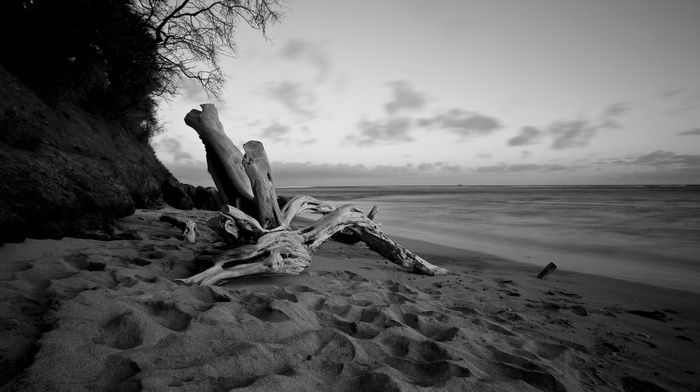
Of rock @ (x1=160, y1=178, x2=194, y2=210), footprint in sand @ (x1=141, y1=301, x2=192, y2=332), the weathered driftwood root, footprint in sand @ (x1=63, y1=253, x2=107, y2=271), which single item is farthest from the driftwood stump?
rock @ (x1=160, y1=178, x2=194, y2=210)

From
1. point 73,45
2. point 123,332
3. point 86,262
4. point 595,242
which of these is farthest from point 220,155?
point 595,242

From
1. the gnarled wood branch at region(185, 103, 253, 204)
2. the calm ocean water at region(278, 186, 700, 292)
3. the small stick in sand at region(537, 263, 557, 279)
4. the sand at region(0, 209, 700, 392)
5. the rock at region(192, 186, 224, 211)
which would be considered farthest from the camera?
the rock at region(192, 186, 224, 211)

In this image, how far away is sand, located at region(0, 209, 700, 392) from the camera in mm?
1579

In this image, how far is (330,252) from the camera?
5824mm

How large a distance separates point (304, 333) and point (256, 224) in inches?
63.4

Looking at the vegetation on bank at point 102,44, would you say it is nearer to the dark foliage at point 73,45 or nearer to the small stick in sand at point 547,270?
the dark foliage at point 73,45

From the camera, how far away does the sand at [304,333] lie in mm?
1579

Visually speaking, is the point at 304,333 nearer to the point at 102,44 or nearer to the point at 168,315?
the point at 168,315

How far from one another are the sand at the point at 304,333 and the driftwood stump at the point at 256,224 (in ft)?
0.68

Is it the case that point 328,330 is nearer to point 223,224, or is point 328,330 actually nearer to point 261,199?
point 223,224

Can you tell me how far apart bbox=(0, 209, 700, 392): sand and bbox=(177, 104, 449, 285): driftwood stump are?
21 centimetres

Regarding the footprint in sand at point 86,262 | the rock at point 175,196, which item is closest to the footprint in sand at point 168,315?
the footprint in sand at point 86,262

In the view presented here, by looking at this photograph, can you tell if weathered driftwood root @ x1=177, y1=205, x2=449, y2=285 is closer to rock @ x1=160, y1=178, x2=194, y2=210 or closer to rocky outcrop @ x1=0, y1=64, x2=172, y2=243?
rocky outcrop @ x1=0, y1=64, x2=172, y2=243

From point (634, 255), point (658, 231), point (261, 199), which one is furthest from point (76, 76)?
point (658, 231)
